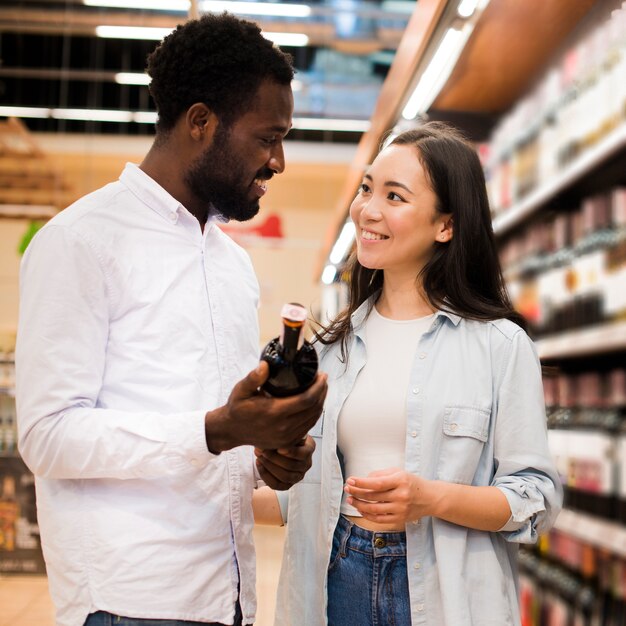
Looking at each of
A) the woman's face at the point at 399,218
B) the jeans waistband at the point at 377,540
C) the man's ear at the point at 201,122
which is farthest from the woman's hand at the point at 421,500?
the man's ear at the point at 201,122

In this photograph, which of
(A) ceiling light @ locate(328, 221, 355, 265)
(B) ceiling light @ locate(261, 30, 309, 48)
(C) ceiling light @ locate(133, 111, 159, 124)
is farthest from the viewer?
(C) ceiling light @ locate(133, 111, 159, 124)

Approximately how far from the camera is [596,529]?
2.66 meters

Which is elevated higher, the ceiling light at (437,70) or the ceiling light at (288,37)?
the ceiling light at (288,37)

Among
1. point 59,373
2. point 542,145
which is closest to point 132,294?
point 59,373

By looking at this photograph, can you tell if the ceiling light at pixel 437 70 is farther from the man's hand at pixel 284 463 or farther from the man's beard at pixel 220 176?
the man's hand at pixel 284 463

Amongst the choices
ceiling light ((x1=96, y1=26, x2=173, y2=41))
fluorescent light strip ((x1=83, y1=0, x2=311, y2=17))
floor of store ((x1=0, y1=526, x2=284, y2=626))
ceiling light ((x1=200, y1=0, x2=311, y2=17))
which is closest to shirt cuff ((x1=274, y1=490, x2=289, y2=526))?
floor of store ((x1=0, y1=526, x2=284, y2=626))

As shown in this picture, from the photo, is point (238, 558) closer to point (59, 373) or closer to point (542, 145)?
point (59, 373)

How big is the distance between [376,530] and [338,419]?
0.23 metres

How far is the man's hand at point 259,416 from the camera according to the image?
4.12 feet

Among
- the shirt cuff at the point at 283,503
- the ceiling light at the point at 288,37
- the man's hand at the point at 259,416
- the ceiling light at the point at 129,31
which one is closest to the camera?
the man's hand at the point at 259,416

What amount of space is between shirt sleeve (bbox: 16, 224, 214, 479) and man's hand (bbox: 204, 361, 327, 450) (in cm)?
4

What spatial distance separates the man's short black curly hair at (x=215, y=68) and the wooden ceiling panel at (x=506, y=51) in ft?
4.30

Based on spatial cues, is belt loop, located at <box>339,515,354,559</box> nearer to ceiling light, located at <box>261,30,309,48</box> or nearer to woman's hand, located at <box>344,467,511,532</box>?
woman's hand, located at <box>344,467,511,532</box>

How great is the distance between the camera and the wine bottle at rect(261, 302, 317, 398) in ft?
4.13
